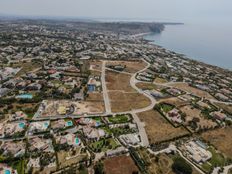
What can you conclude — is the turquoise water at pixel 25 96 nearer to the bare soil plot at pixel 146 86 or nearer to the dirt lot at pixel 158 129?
the dirt lot at pixel 158 129

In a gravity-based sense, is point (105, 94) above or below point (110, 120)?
below

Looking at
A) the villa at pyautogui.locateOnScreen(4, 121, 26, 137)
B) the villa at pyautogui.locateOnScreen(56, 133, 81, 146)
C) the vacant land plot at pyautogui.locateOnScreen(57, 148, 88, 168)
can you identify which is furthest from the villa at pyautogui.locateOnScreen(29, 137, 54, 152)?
the villa at pyautogui.locateOnScreen(4, 121, 26, 137)

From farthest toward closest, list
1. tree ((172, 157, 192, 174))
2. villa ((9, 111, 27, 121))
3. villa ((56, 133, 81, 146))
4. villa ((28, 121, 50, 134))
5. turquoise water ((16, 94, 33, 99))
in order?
1. turquoise water ((16, 94, 33, 99))
2. villa ((9, 111, 27, 121))
3. villa ((28, 121, 50, 134))
4. villa ((56, 133, 81, 146))
5. tree ((172, 157, 192, 174))

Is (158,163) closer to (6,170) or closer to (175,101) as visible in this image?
(6,170)

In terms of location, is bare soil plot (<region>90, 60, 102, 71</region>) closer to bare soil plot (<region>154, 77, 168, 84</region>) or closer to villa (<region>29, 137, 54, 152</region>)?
bare soil plot (<region>154, 77, 168, 84</region>)

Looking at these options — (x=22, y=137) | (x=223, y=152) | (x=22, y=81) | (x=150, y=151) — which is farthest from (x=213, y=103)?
(x=22, y=81)

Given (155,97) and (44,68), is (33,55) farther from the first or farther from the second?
(155,97)

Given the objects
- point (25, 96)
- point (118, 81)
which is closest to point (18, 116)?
point (25, 96)
